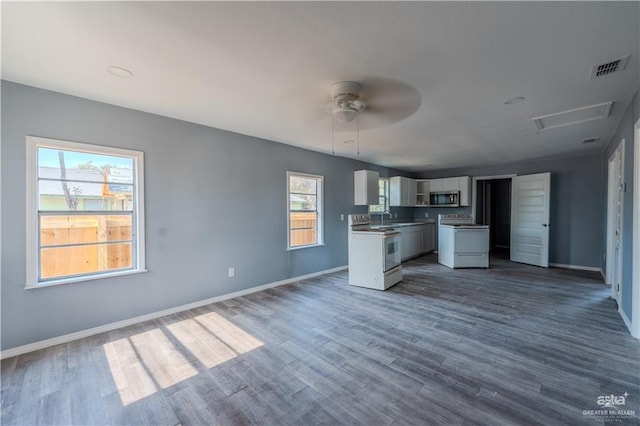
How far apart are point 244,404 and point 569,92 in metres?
4.10

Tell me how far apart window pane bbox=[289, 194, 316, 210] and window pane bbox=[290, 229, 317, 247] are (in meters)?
0.45

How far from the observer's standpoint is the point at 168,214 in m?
3.42

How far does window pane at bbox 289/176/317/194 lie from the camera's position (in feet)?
16.4

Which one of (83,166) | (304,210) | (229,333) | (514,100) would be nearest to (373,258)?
(304,210)

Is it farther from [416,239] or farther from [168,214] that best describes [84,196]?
[416,239]

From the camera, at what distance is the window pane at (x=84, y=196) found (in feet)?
8.82

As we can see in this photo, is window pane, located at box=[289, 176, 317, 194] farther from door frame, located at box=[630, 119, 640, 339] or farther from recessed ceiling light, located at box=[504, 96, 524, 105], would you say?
door frame, located at box=[630, 119, 640, 339]

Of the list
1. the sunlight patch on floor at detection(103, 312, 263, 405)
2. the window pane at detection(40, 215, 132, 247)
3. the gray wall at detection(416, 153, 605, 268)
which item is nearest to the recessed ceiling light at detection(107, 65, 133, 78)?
the window pane at detection(40, 215, 132, 247)

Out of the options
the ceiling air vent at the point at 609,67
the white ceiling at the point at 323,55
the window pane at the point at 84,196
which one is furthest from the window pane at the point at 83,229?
the ceiling air vent at the point at 609,67

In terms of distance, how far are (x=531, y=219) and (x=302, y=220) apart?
541cm

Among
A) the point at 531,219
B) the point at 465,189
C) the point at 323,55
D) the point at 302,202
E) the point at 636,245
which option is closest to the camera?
the point at 323,55

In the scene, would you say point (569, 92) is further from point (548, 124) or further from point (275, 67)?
point (275, 67)

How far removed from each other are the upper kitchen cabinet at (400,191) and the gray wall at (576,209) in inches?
116

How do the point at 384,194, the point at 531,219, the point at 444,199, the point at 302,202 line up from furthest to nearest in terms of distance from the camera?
the point at 444,199 < the point at 384,194 < the point at 531,219 < the point at 302,202
